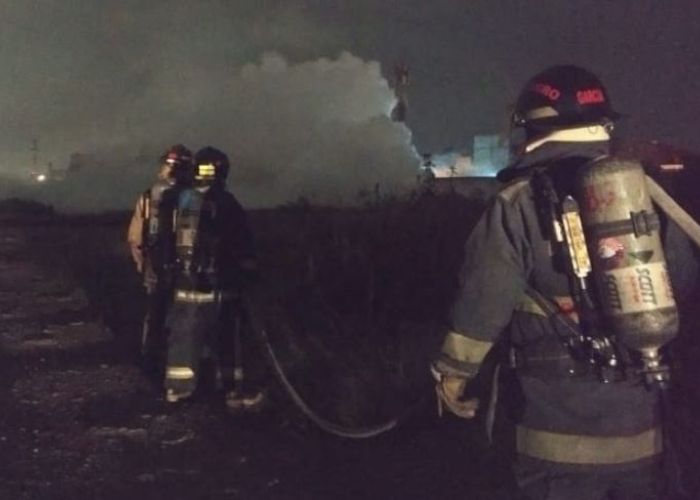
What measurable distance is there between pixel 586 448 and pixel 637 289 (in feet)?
1.93

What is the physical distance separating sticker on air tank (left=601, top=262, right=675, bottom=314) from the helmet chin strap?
0.50 m

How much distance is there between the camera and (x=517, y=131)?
3691 mm

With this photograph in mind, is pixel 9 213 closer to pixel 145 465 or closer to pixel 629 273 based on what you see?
pixel 145 465

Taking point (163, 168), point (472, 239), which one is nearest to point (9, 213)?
point (163, 168)

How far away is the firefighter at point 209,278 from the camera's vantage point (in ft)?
24.8

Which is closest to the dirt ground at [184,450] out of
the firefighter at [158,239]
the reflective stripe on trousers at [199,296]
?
the firefighter at [158,239]

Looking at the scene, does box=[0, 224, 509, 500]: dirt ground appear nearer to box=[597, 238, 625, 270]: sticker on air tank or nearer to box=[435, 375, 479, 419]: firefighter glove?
box=[435, 375, 479, 419]: firefighter glove

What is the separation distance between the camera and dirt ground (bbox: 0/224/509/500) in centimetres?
582

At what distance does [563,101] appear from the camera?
138 inches

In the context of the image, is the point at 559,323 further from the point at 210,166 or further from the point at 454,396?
the point at 210,166

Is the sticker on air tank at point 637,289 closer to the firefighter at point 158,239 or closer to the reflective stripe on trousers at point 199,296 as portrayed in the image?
the reflective stripe on trousers at point 199,296

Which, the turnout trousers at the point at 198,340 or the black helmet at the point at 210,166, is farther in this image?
the turnout trousers at the point at 198,340

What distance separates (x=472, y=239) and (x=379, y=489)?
2640mm

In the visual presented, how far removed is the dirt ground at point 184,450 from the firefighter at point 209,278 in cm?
25
